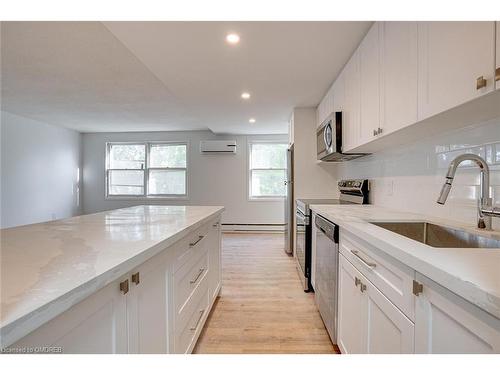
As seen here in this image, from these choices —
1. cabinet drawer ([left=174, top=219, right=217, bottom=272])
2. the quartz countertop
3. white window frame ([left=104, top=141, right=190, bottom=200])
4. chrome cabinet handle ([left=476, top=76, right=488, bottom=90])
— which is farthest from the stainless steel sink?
white window frame ([left=104, top=141, right=190, bottom=200])

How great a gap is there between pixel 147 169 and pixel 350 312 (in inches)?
234

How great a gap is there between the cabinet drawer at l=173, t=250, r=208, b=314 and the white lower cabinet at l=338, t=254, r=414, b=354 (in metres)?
0.89

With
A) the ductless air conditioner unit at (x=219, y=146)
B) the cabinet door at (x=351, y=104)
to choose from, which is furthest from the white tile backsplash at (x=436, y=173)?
the ductless air conditioner unit at (x=219, y=146)

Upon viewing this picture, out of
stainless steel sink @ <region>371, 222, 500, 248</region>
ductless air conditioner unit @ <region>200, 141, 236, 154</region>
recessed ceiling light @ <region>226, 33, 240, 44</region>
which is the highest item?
recessed ceiling light @ <region>226, 33, 240, 44</region>

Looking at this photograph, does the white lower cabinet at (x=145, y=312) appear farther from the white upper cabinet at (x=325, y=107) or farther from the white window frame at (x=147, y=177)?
the white window frame at (x=147, y=177)

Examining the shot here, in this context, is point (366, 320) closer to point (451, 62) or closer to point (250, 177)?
point (451, 62)

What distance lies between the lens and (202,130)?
621cm

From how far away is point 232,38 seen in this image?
2.01m

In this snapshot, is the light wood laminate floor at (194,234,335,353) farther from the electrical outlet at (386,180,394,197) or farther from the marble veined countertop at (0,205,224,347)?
the electrical outlet at (386,180,394,197)

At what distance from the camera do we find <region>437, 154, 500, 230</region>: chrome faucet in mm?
1123

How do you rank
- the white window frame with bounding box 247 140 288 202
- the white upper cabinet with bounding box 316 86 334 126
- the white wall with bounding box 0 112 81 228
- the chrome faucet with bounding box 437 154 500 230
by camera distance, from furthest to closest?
the white window frame with bounding box 247 140 288 202
the white wall with bounding box 0 112 81 228
the white upper cabinet with bounding box 316 86 334 126
the chrome faucet with bounding box 437 154 500 230

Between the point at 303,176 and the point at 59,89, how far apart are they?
3499 mm

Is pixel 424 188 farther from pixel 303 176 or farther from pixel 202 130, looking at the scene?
pixel 202 130
